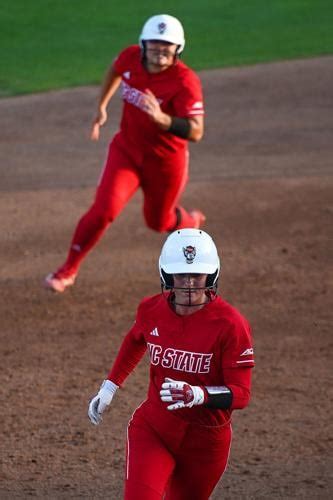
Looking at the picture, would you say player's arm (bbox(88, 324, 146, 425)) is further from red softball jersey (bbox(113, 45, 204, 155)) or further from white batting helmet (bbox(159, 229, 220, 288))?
red softball jersey (bbox(113, 45, 204, 155))

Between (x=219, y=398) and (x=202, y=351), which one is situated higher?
(x=202, y=351)

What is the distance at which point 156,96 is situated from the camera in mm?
10062

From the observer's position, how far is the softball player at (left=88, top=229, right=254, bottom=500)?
5.80 meters

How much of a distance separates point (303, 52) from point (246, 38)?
1.40 metres

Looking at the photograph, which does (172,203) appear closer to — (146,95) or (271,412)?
(146,95)

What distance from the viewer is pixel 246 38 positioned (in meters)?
20.4

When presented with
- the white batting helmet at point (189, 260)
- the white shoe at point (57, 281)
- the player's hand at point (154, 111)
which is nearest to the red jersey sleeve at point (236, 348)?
the white batting helmet at point (189, 260)

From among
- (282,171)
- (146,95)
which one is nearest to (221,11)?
(282,171)

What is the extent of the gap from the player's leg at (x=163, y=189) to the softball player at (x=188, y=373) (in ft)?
14.5

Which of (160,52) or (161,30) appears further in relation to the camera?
(160,52)

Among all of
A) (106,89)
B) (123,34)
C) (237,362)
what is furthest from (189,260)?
(123,34)

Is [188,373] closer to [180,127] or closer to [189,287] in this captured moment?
[189,287]

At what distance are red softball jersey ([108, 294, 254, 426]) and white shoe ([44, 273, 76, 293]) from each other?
4.51m

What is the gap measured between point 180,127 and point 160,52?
655mm
